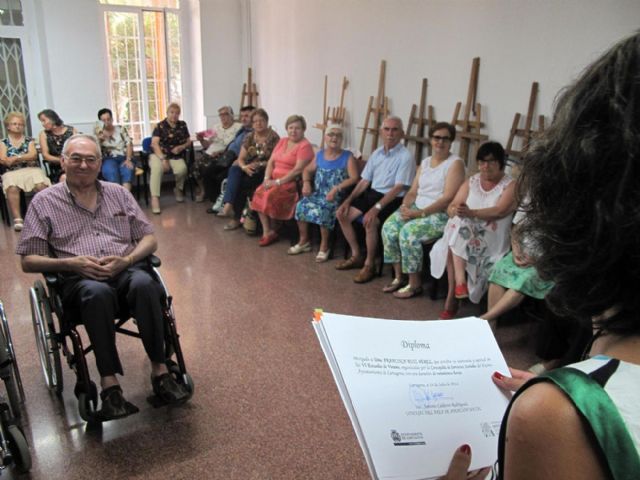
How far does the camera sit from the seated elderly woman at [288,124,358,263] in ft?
14.9

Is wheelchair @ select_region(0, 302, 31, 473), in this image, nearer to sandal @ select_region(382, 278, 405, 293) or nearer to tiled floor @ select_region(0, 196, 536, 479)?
tiled floor @ select_region(0, 196, 536, 479)

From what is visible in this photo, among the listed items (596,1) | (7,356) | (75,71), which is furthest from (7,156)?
(596,1)

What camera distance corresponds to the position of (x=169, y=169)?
20.1 ft

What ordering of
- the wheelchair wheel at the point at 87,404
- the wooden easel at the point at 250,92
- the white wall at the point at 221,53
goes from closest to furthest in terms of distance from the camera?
the wheelchair wheel at the point at 87,404, the white wall at the point at 221,53, the wooden easel at the point at 250,92

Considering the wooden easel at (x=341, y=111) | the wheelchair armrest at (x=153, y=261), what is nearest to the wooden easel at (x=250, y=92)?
the wooden easel at (x=341, y=111)

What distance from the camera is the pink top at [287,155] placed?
4.94m

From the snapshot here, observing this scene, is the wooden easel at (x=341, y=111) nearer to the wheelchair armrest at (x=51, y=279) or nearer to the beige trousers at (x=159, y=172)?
the beige trousers at (x=159, y=172)

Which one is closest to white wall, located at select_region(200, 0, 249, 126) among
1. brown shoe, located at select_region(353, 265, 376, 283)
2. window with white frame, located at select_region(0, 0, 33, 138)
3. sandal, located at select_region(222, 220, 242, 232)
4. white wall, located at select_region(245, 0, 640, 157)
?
white wall, located at select_region(245, 0, 640, 157)

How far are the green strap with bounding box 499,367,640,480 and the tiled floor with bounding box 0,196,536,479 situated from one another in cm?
175

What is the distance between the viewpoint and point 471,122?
4.23 meters

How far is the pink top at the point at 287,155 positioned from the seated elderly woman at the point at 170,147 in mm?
1552

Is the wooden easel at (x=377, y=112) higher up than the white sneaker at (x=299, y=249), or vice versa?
the wooden easel at (x=377, y=112)

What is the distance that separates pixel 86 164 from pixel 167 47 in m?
5.00

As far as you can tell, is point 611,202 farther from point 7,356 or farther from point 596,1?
point 596,1
